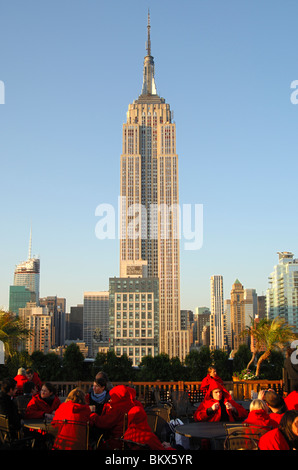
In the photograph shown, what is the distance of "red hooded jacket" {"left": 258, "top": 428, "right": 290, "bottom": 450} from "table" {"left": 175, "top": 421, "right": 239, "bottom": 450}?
172 centimetres

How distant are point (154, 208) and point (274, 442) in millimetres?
161216

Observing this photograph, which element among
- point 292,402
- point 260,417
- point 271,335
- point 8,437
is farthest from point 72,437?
point 271,335

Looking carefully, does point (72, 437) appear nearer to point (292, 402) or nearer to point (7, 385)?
point (7, 385)

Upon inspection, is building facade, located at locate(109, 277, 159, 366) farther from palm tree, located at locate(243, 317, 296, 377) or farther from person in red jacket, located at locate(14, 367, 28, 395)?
person in red jacket, located at locate(14, 367, 28, 395)

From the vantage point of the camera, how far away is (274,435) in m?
4.44

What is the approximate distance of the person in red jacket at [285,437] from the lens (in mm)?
4398

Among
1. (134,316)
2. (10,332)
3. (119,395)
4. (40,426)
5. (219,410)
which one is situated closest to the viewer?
(119,395)

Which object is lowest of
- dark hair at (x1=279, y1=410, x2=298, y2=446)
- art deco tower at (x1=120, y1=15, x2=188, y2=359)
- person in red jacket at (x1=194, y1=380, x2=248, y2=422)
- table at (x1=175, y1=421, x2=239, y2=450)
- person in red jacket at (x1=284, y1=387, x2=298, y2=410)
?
table at (x1=175, y1=421, x2=239, y2=450)

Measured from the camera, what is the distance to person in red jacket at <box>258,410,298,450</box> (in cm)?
440

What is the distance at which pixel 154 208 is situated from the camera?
165250mm

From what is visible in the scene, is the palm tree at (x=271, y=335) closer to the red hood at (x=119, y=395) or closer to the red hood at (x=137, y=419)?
the red hood at (x=119, y=395)

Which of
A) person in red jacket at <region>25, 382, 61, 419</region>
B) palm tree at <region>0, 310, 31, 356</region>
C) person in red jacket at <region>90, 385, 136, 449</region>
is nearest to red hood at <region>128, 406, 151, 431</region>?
person in red jacket at <region>90, 385, 136, 449</region>

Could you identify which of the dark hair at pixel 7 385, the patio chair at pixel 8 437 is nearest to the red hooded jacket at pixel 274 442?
the patio chair at pixel 8 437

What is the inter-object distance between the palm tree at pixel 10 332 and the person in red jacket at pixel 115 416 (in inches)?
525
